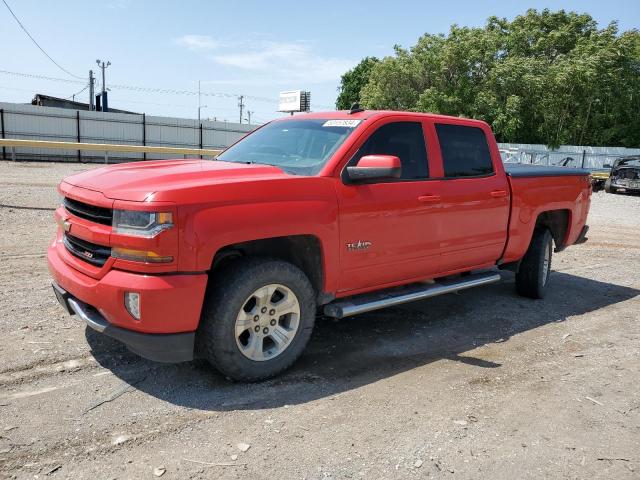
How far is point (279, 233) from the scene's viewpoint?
3734 millimetres

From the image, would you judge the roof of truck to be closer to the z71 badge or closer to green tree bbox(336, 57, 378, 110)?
the z71 badge

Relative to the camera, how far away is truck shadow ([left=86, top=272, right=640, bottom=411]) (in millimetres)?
3758

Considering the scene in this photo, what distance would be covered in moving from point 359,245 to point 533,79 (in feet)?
117

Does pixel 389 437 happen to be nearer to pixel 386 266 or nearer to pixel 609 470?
pixel 609 470

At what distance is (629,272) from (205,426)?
23.7 feet

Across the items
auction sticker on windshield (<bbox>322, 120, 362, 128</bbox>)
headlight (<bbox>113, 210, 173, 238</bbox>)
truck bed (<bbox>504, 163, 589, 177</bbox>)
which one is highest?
auction sticker on windshield (<bbox>322, 120, 362, 128</bbox>)

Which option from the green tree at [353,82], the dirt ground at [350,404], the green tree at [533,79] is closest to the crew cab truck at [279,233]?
the dirt ground at [350,404]

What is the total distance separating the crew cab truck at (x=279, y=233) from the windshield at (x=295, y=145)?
0.06ft

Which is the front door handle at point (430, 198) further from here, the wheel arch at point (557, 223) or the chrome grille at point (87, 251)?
the chrome grille at point (87, 251)

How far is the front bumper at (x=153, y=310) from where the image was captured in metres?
3.30

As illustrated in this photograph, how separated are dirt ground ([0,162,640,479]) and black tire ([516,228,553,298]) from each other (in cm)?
62

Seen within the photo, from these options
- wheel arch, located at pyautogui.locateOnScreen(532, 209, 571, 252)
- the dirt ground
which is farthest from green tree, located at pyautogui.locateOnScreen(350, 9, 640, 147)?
the dirt ground

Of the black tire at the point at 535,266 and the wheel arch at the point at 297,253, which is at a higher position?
the wheel arch at the point at 297,253

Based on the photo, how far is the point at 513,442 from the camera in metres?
3.27
